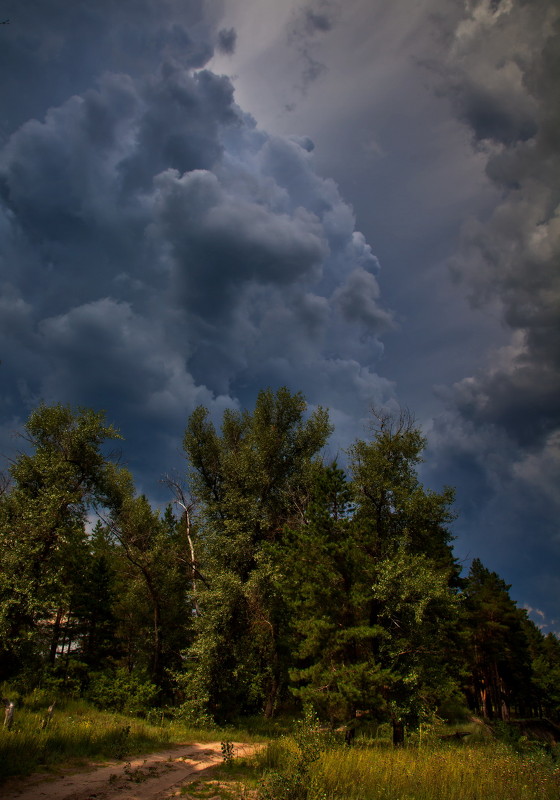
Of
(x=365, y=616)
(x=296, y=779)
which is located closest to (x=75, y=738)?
(x=296, y=779)

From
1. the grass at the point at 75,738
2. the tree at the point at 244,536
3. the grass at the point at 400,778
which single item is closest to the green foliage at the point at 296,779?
the grass at the point at 400,778

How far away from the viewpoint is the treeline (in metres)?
18.6

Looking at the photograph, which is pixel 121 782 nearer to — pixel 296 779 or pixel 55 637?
pixel 296 779

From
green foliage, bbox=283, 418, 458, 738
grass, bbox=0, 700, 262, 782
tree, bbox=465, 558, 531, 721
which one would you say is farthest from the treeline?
tree, bbox=465, 558, 531, 721

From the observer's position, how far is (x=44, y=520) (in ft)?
74.0

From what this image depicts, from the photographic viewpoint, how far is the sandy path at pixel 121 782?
29.9ft

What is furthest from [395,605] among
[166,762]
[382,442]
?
[166,762]

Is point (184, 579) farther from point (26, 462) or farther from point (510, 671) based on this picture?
point (510, 671)

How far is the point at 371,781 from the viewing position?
407 inches

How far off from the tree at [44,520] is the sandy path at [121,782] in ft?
37.2

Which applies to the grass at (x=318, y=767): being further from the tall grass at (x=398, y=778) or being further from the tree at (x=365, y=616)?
the tree at (x=365, y=616)

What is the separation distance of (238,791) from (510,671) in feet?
188

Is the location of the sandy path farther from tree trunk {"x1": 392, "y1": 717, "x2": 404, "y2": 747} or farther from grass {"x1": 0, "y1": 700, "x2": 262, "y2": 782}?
tree trunk {"x1": 392, "y1": 717, "x2": 404, "y2": 747}

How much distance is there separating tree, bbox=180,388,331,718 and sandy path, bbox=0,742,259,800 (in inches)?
427
